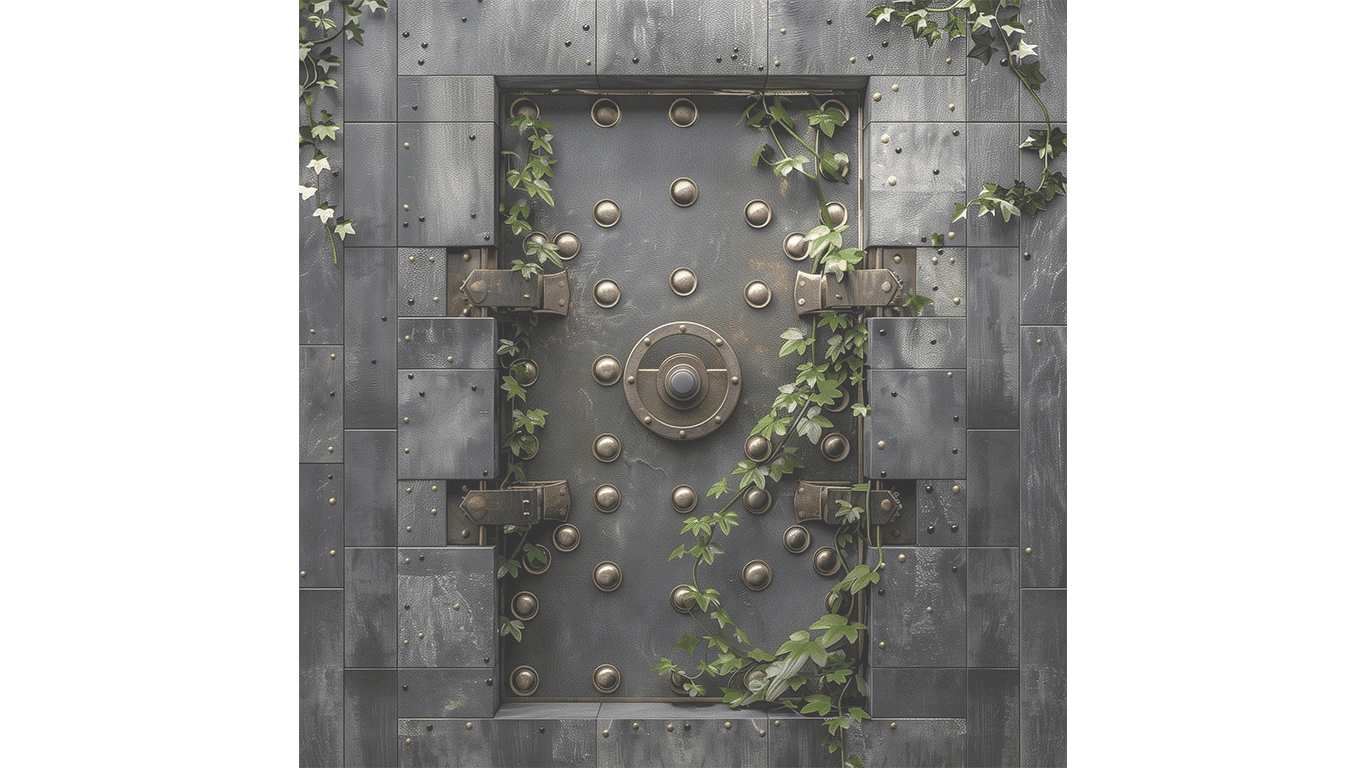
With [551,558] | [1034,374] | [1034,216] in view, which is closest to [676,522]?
[551,558]

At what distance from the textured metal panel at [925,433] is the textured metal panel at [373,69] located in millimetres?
2032

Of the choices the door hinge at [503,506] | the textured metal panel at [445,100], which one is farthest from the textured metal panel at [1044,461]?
the textured metal panel at [445,100]

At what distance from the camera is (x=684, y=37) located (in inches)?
107

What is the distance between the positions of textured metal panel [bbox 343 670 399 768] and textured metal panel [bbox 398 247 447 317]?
1254 mm

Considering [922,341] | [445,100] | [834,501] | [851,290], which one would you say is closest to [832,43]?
[851,290]

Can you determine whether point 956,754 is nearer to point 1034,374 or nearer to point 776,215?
point 1034,374

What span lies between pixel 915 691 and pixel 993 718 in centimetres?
28

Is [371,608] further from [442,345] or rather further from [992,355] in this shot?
[992,355]

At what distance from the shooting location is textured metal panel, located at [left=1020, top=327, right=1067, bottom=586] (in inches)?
106

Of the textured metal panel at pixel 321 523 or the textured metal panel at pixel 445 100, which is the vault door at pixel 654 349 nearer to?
the textured metal panel at pixel 445 100

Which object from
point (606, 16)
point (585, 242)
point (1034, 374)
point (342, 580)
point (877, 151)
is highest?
point (606, 16)

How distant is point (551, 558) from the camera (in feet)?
9.39

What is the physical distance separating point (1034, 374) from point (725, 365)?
1.06 metres

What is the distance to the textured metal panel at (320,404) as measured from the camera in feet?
8.87
